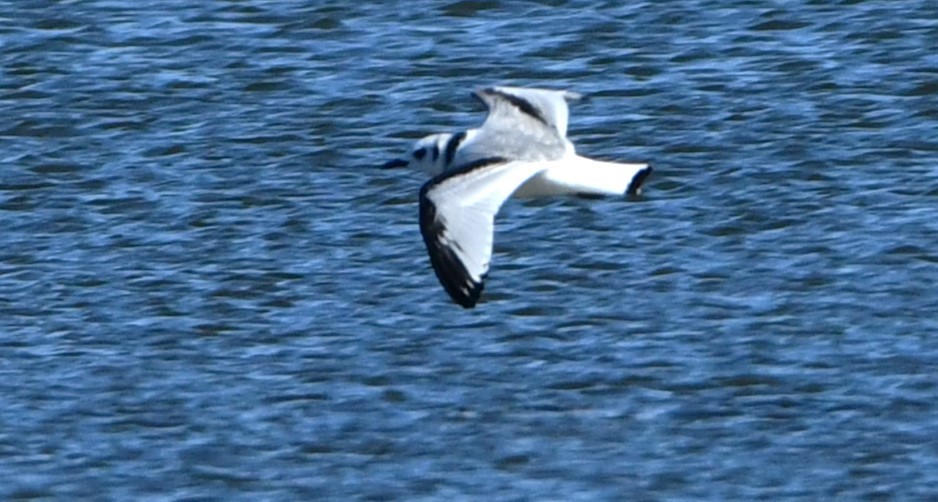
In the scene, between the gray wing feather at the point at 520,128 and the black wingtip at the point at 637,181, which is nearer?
the black wingtip at the point at 637,181

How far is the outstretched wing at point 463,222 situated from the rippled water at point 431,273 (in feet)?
3.25

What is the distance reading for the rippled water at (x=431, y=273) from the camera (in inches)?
382

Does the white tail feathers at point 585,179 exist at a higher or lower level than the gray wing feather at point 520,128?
lower

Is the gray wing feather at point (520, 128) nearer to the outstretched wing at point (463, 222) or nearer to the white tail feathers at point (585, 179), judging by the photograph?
the white tail feathers at point (585, 179)

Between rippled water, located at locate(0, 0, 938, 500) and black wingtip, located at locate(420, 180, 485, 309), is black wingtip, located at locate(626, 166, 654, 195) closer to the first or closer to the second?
black wingtip, located at locate(420, 180, 485, 309)

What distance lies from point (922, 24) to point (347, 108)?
12.5 feet

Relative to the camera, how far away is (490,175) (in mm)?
9266

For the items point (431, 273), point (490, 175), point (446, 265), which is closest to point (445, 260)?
point (446, 265)

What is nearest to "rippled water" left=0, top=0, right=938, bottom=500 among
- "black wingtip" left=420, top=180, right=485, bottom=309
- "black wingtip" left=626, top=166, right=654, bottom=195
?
"black wingtip" left=420, top=180, right=485, bottom=309

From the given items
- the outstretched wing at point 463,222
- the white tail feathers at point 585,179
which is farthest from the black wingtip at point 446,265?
the white tail feathers at point 585,179

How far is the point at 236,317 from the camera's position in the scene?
36.7 feet

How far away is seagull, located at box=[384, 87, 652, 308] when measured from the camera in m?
8.87

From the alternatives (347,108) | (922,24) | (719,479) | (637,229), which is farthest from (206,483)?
(922,24)

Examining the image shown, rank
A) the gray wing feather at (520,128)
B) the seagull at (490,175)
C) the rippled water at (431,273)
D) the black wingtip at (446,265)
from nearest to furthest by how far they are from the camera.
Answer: the black wingtip at (446,265)
the seagull at (490,175)
the rippled water at (431,273)
the gray wing feather at (520,128)
